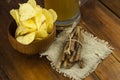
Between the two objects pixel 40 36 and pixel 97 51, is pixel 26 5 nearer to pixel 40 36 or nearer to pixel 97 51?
pixel 40 36

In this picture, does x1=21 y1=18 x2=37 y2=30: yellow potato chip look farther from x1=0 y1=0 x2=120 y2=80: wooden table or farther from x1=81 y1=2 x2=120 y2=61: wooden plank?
x1=81 y1=2 x2=120 y2=61: wooden plank

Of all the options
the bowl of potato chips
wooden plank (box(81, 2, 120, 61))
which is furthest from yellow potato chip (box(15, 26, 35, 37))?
wooden plank (box(81, 2, 120, 61))

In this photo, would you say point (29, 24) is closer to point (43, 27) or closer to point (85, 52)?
point (43, 27)

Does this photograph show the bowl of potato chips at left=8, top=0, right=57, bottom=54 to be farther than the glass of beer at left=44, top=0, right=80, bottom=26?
No

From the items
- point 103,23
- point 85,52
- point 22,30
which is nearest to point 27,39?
point 22,30

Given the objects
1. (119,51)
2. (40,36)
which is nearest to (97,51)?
(119,51)

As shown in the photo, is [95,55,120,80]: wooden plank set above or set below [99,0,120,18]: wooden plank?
below
